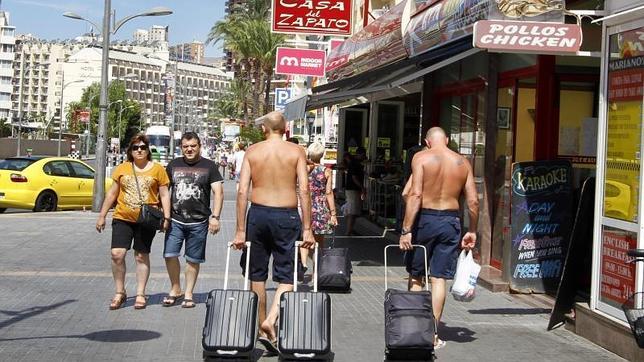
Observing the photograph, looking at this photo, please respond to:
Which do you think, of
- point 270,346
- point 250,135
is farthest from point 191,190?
point 250,135

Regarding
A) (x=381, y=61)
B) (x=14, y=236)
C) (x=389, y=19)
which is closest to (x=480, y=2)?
(x=381, y=61)

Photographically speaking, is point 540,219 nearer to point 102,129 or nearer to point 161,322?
point 161,322

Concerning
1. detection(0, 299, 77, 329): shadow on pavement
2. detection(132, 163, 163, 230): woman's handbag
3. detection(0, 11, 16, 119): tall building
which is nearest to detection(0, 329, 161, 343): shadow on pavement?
detection(0, 299, 77, 329): shadow on pavement

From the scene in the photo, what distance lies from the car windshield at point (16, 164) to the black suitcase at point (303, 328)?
54.0 ft

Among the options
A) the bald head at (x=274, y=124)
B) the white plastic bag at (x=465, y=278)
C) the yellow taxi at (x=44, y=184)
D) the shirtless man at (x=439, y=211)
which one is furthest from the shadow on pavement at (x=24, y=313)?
the yellow taxi at (x=44, y=184)

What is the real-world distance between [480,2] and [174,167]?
340cm

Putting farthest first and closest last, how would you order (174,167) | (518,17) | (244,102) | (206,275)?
1. (244,102)
2. (206,275)
3. (174,167)
4. (518,17)

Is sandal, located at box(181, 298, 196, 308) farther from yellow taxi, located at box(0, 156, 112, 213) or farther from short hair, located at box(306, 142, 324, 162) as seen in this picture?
yellow taxi, located at box(0, 156, 112, 213)

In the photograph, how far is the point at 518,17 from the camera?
7938 millimetres

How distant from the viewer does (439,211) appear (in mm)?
7070

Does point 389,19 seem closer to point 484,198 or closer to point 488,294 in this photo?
point 484,198

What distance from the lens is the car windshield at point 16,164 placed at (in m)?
21.2

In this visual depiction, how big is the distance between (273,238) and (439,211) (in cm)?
137

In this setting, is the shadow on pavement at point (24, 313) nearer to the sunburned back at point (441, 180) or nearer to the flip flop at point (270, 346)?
the flip flop at point (270, 346)
